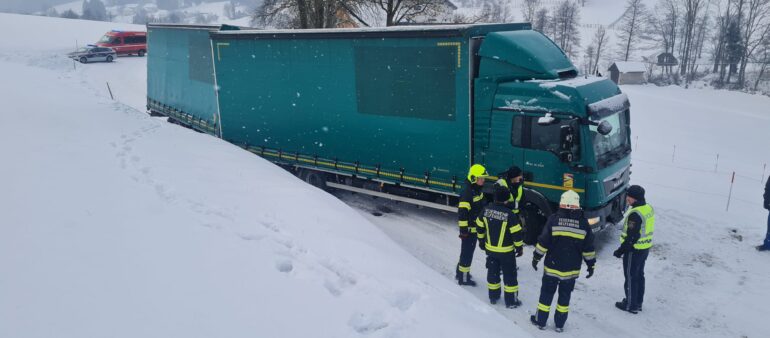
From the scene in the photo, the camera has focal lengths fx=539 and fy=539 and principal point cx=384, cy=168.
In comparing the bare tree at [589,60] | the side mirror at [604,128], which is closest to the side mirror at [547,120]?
the side mirror at [604,128]

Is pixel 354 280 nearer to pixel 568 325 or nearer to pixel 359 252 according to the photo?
pixel 359 252

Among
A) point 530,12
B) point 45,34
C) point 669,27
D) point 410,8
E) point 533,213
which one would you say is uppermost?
point 530,12

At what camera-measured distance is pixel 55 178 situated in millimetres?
7457

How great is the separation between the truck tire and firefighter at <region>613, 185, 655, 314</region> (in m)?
1.80

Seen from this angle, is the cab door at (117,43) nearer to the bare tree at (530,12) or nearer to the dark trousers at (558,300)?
the dark trousers at (558,300)

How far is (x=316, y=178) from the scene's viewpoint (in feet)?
40.9

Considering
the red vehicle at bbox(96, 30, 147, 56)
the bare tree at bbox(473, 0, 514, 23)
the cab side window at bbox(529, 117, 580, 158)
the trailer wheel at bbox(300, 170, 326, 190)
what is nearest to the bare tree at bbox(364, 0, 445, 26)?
the bare tree at bbox(473, 0, 514, 23)

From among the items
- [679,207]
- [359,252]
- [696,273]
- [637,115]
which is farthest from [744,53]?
[359,252]

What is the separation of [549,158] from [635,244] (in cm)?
216

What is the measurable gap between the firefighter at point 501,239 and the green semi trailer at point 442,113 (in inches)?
84.3

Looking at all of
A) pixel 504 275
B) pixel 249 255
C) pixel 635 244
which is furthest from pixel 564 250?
pixel 249 255

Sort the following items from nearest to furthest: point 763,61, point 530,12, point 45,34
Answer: point 763,61 → point 45,34 → point 530,12

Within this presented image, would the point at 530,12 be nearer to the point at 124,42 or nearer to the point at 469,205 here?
the point at 124,42

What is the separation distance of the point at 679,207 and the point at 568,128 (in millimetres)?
5111
